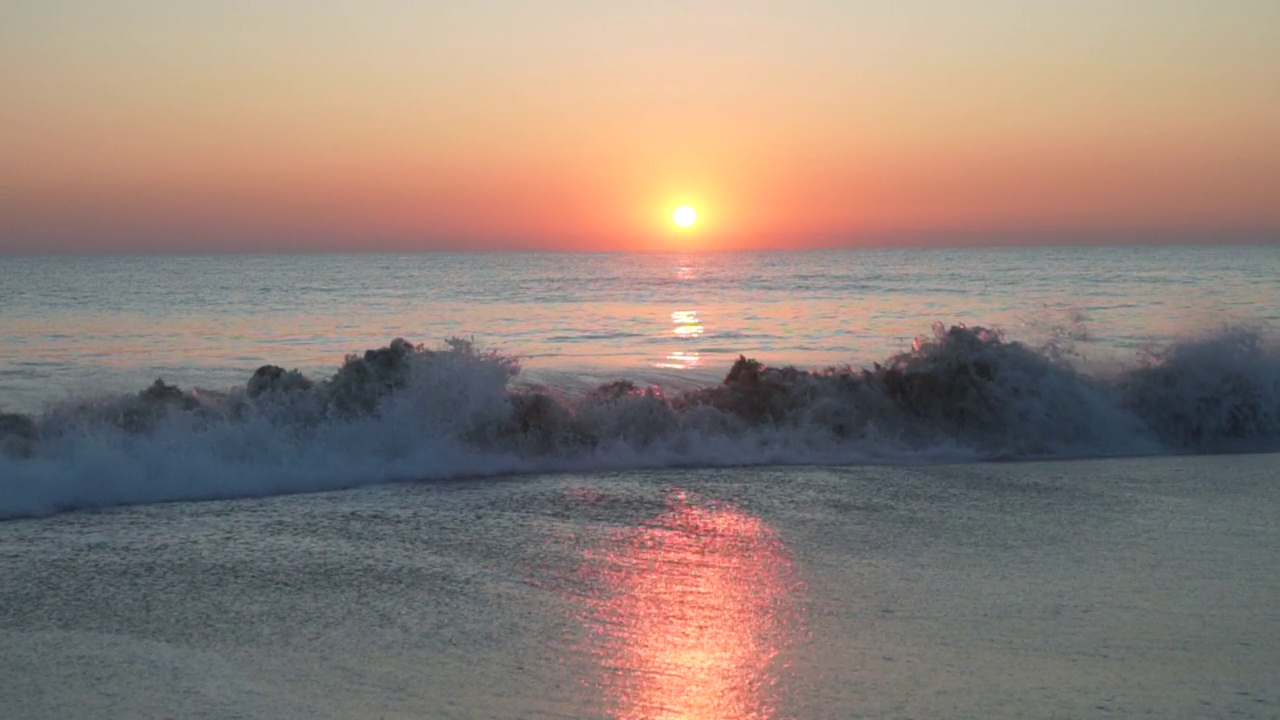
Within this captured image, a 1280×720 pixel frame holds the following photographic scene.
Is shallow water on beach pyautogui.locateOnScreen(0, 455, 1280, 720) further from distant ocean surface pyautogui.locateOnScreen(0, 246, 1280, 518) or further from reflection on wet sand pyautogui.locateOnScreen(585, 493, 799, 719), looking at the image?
distant ocean surface pyautogui.locateOnScreen(0, 246, 1280, 518)

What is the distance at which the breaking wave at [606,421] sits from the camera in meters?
8.51

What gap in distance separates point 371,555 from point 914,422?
645cm

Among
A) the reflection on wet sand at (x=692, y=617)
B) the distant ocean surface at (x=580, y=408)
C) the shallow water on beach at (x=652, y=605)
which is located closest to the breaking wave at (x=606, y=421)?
the distant ocean surface at (x=580, y=408)

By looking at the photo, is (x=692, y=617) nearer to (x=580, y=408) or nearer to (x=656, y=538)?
(x=656, y=538)

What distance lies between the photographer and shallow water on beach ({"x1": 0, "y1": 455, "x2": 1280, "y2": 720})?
4168 millimetres

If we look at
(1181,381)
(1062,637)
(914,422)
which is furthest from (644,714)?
(1181,381)

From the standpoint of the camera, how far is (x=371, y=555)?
6.36 metres

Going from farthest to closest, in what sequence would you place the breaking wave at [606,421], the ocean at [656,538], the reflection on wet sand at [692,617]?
the breaking wave at [606,421]
the ocean at [656,538]
the reflection on wet sand at [692,617]

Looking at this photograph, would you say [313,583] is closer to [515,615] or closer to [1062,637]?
[515,615]

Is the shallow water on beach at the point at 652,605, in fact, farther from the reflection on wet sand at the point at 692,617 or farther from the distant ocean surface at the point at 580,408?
the distant ocean surface at the point at 580,408

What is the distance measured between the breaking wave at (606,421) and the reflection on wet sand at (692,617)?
108 inches

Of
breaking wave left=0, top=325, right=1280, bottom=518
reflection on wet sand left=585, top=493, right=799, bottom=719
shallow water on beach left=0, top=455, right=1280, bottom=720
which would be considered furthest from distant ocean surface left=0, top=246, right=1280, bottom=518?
reflection on wet sand left=585, top=493, right=799, bottom=719

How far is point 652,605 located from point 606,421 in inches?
194

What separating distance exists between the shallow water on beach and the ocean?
23 mm
